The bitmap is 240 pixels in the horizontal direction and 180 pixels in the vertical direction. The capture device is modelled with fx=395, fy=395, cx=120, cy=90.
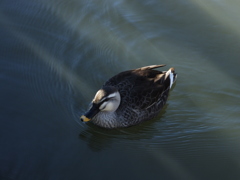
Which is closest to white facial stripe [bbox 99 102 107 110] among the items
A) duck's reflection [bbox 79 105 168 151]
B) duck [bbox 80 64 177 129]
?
duck [bbox 80 64 177 129]

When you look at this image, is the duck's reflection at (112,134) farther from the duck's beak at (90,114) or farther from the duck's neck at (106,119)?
the duck's beak at (90,114)

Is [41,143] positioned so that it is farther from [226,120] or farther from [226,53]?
[226,53]

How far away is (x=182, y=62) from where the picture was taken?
7.71m

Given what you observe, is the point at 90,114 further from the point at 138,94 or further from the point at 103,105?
the point at 138,94

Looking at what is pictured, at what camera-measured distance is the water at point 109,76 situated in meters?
5.90

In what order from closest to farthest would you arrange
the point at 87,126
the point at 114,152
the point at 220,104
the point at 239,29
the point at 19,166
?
the point at 19,166 < the point at 114,152 < the point at 87,126 < the point at 220,104 < the point at 239,29

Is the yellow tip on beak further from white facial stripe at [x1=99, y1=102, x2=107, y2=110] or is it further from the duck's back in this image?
the duck's back

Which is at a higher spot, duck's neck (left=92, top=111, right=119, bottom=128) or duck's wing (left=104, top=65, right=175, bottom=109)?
duck's wing (left=104, top=65, right=175, bottom=109)

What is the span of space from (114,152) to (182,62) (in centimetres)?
257

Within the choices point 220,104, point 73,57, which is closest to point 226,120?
point 220,104

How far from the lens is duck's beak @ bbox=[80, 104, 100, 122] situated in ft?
20.0

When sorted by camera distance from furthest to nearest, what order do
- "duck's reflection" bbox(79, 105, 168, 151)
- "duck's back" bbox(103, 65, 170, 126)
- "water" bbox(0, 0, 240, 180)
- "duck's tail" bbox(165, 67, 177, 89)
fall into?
"duck's tail" bbox(165, 67, 177, 89) < "duck's back" bbox(103, 65, 170, 126) < "duck's reflection" bbox(79, 105, 168, 151) < "water" bbox(0, 0, 240, 180)

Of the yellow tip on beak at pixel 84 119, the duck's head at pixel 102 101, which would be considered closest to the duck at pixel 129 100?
the duck's head at pixel 102 101

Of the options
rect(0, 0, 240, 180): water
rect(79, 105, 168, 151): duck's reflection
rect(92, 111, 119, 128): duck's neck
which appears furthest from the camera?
rect(92, 111, 119, 128): duck's neck
